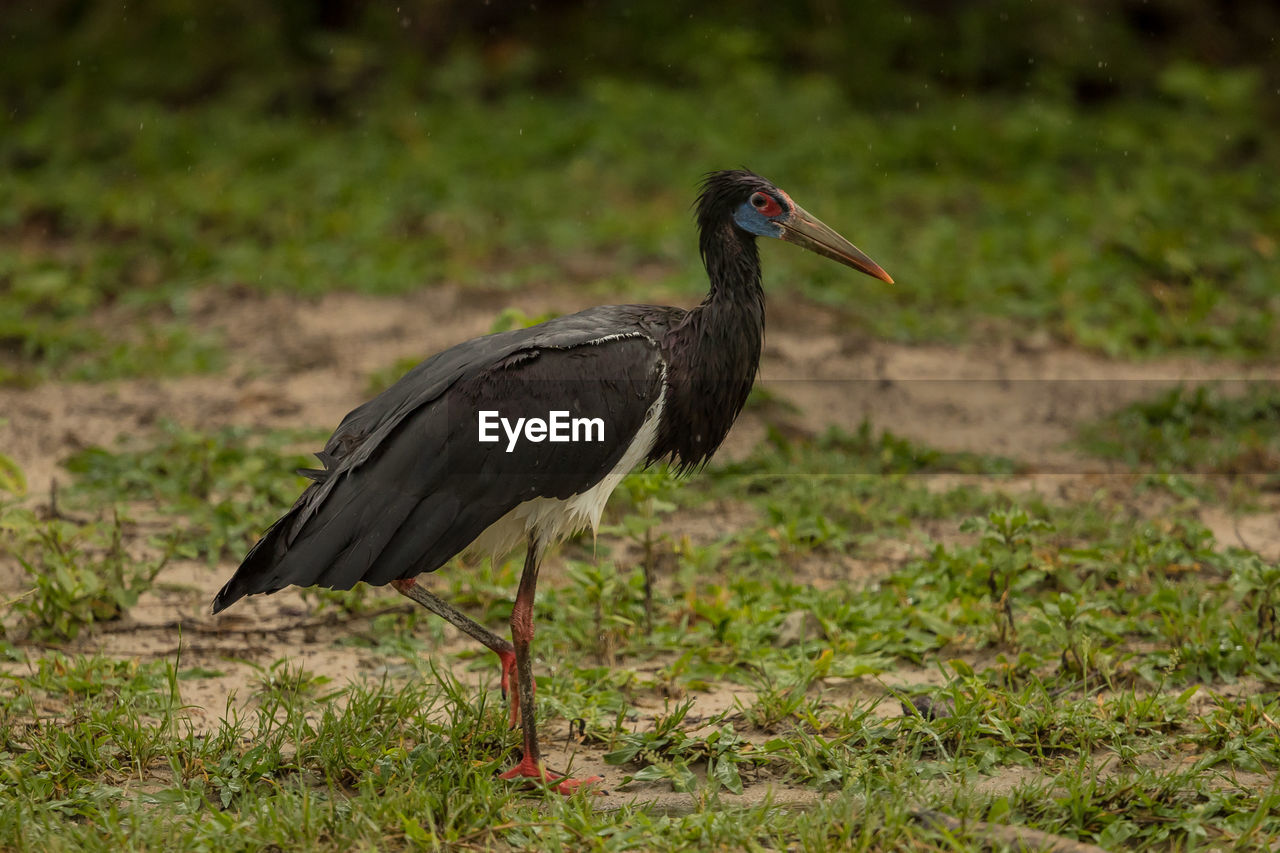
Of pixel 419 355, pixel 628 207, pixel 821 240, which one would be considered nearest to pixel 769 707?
pixel 821 240

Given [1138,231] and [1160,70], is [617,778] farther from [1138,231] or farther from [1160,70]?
[1160,70]

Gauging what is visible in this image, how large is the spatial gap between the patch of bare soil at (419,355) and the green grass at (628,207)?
8.6 inches

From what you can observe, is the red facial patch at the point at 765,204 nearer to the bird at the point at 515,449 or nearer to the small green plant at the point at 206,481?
the bird at the point at 515,449

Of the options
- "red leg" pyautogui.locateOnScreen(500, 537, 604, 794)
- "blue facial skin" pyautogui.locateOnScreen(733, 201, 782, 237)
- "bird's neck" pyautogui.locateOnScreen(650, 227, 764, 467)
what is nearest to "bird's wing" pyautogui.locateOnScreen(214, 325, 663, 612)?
"bird's neck" pyautogui.locateOnScreen(650, 227, 764, 467)

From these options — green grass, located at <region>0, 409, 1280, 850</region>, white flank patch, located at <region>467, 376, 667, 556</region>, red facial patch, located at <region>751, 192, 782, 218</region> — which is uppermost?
red facial patch, located at <region>751, 192, 782, 218</region>

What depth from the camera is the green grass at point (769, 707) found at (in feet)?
11.3

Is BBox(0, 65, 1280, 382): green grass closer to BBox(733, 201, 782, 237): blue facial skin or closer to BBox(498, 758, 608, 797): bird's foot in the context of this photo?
BBox(733, 201, 782, 237): blue facial skin

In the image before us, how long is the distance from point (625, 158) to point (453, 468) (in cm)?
598

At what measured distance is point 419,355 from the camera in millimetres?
6809

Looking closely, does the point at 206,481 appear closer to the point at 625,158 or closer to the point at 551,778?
the point at 551,778

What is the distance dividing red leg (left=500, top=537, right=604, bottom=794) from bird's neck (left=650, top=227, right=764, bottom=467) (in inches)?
19.4

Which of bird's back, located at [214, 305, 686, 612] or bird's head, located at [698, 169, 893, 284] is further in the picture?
bird's head, located at [698, 169, 893, 284]

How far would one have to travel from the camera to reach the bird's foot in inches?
145

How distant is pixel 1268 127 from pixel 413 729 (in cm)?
804
